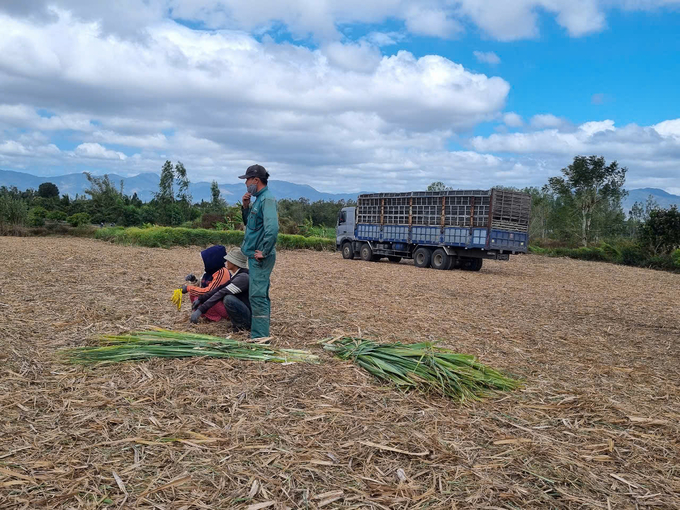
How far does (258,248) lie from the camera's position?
5961 mm

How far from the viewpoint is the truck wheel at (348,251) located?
23641 mm

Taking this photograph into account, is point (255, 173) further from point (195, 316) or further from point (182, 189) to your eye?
point (182, 189)

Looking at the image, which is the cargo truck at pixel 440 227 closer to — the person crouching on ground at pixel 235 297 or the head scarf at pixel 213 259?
the head scarf at pixel 213 259

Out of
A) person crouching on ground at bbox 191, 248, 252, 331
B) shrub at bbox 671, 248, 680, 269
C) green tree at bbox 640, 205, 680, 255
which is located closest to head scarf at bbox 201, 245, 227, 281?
person crouching on ground at bbox 191, 248, 252, 331

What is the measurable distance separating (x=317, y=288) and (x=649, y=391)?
7.46 meters

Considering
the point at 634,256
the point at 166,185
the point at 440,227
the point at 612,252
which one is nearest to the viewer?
the point at 440,227

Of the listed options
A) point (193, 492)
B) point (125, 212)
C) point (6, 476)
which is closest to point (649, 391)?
point (193, 492)

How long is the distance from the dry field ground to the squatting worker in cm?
34

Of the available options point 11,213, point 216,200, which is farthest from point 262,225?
point 216,200

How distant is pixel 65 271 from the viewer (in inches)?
447

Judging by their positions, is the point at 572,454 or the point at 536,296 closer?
the point at 572,454

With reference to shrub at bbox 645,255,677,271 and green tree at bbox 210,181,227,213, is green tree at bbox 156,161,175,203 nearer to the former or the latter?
green tree at bbox 210,181,227,213

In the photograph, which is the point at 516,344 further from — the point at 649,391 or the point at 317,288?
Answer: the point at 317,288

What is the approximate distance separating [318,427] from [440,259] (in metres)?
16.3
